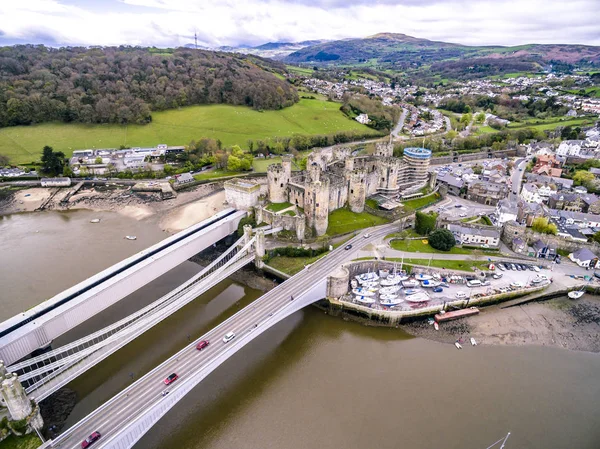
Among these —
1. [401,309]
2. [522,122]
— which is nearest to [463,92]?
[522,122]

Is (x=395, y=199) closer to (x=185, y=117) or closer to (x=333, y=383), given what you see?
(x=333, y=383)

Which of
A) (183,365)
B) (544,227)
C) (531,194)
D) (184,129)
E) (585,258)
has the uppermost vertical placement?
(184,129)

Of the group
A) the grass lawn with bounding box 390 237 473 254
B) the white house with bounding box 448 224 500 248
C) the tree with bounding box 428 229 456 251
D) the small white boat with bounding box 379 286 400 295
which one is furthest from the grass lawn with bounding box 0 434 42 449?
the white house with bounding box 448 224 500 248

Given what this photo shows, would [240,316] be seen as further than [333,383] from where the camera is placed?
Yes

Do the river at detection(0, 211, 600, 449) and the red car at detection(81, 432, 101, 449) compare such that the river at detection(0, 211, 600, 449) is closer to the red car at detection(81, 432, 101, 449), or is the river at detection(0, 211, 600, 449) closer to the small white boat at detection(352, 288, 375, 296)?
the small white boat at detection(352, 288, 375, 296)

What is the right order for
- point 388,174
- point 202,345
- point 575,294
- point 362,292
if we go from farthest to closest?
point 388,174 < point 575,294 < point 362,292 < point 202,345

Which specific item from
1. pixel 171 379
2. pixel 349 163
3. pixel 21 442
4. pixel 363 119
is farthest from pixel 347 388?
pixel 363 119

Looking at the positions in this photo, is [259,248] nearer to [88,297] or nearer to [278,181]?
[278,181]
